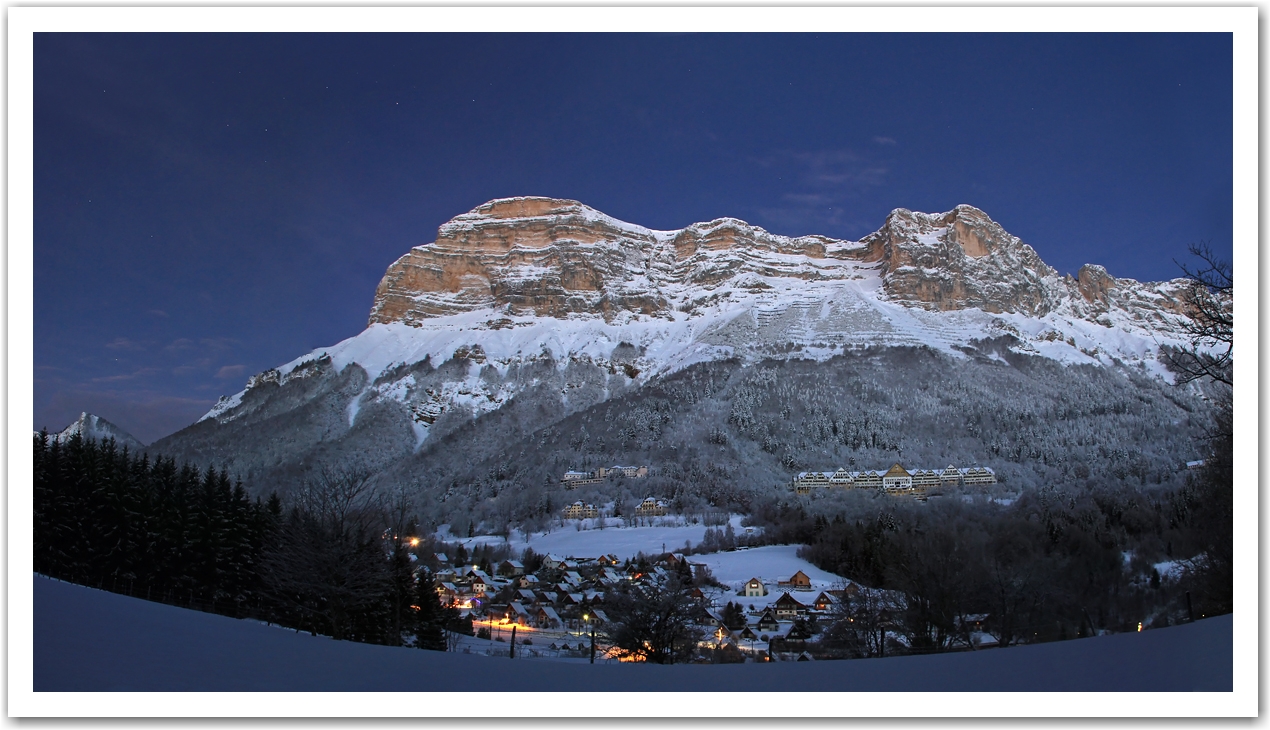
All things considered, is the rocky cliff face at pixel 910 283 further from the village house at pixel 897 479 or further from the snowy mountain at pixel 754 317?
the village house at pixel 897 479

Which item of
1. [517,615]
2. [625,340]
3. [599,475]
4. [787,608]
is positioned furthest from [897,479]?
[625,340]

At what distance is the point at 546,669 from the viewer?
870 cm

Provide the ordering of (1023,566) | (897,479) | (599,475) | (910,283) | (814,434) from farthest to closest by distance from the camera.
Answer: (910,283) → (814,434) → (599,475) → (897,479) → (1023,566)

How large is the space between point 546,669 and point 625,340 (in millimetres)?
149892

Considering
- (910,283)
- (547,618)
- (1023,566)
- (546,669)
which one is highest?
(910,283)

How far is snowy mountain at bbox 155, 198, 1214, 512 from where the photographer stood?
116 meters

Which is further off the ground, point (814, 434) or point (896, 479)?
point (814, 434)

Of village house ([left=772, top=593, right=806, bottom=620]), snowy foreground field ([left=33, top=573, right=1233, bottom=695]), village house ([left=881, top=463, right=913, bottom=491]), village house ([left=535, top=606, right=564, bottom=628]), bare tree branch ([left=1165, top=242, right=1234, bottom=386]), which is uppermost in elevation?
bare tree branch ([left=1165, top=242, right=1234, bottom=386])

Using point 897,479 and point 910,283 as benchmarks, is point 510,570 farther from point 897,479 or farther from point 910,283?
point 910,283

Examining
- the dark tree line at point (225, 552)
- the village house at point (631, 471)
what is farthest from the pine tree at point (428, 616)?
the village house at point (631, 471)

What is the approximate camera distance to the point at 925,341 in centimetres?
12850

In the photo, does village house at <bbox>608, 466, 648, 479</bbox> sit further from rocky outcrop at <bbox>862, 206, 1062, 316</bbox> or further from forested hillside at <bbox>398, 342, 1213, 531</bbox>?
rocky outcrop at <bbox>862, 206, 1062, 316</bbox>

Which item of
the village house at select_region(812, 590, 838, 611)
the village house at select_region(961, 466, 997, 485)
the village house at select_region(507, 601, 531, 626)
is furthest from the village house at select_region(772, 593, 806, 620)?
the village house at select_region(961, 466, 997, 485)

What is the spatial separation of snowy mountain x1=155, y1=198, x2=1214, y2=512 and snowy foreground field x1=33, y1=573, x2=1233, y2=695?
262 feet
